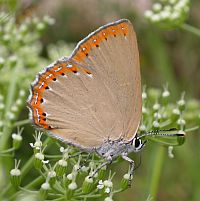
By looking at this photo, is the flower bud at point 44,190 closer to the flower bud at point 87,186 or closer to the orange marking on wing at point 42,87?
the flower bud at point 87,186

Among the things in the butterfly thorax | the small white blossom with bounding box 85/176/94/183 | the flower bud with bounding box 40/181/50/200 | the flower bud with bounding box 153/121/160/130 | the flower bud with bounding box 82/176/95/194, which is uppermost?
the flower bud with bounding box 153/121/160/130

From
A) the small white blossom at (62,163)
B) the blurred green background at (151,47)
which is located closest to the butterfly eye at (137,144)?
the small white blossom at (62,163)

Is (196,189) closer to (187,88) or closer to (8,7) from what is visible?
(187,88)

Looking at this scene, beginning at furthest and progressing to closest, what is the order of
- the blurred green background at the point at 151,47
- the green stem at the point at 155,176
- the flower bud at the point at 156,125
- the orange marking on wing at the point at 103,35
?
the blurred green background at the point at 151,47, the green stem at the point at 155,176, the flower bud at the point at 156,125, the orange marking on wing at the point at 103,35

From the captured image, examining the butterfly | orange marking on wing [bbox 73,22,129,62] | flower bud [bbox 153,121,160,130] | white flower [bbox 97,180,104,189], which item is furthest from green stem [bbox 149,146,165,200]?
orange marking on wing [bbox 73,22,129,62]

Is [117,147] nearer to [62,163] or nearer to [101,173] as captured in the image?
[101,173]

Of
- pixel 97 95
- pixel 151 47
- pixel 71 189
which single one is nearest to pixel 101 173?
pixel 71 189

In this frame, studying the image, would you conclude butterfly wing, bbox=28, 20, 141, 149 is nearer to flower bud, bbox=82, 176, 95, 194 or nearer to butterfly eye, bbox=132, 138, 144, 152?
butterfly eye, bbox=132, 138, 144, 152

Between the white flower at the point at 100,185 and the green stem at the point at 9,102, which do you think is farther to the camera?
the green stem at the point at 9,102
